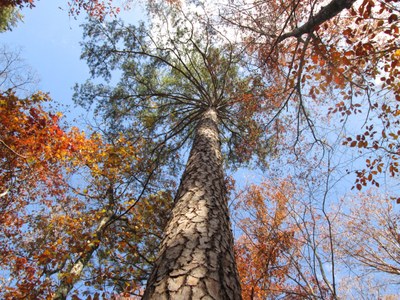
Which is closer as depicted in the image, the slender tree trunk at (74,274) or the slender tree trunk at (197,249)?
the slender tree trunk at (197,249)

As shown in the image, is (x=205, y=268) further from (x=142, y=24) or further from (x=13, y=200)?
(x=13, y=200)

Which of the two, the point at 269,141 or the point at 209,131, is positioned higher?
the point at 269,141

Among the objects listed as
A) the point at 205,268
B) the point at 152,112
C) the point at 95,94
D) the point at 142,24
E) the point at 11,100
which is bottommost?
the point at 205,268

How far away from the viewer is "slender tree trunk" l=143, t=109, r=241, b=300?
1633 millimetres

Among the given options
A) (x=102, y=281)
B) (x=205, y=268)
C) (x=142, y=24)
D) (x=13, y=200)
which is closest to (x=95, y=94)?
(x=142, y=24)

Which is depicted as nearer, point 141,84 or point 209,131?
point 209,131

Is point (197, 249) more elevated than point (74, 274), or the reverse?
point (74, 274)

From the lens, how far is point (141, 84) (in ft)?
32.9

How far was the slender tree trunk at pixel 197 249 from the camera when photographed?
1.63 m

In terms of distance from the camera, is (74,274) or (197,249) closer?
(197,249)

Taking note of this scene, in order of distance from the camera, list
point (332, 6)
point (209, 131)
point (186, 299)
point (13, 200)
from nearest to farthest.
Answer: point (186, 299) → point (332, 6) → point (209, 131) → point (13, 200)

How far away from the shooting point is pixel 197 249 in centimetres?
203

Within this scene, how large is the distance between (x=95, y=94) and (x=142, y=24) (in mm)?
2915

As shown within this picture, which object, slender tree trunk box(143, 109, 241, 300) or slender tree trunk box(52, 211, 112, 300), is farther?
slender tree trunk box(52, 211, 112, 300)
